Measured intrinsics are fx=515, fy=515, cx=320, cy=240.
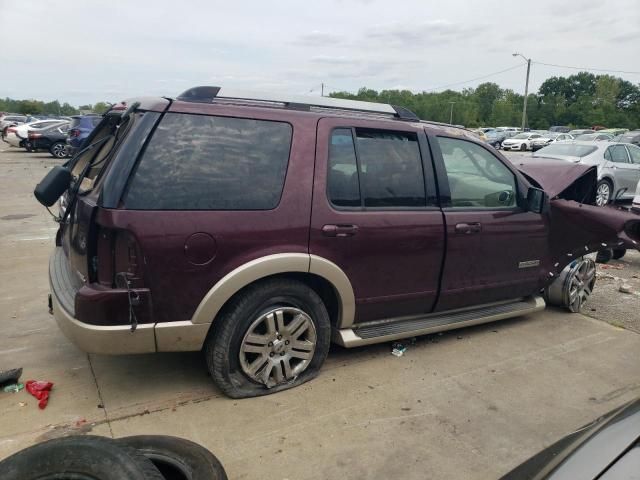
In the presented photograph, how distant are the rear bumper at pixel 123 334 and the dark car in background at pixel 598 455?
1.89 meters

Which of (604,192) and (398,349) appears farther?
(604,192)

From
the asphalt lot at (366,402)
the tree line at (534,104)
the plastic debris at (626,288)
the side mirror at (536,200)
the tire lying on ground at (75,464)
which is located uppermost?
the tree line at (534,104)

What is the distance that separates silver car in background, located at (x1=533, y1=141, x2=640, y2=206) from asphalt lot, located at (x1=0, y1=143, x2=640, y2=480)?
891 cm

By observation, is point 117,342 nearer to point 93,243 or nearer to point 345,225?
point 93,243

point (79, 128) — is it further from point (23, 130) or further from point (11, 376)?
point (11, 376)

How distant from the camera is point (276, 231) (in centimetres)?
312

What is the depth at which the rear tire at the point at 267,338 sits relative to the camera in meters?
3.12

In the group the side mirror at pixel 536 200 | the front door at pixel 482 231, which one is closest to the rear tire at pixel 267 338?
the front door at pixel 482 231

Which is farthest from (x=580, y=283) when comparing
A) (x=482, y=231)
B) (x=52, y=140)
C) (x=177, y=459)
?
(x=52, y=140)

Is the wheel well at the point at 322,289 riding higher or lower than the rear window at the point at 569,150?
lower

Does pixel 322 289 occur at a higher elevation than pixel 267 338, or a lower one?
higher

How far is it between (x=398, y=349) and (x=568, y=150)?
1074cm

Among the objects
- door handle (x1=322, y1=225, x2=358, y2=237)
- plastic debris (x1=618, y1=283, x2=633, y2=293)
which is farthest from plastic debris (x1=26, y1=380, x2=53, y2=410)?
plastic debris (x1=618, y1=283, x2=633, y2=293)

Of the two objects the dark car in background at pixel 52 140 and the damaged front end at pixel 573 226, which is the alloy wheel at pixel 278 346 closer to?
the damaged front end at pixel 573 226
